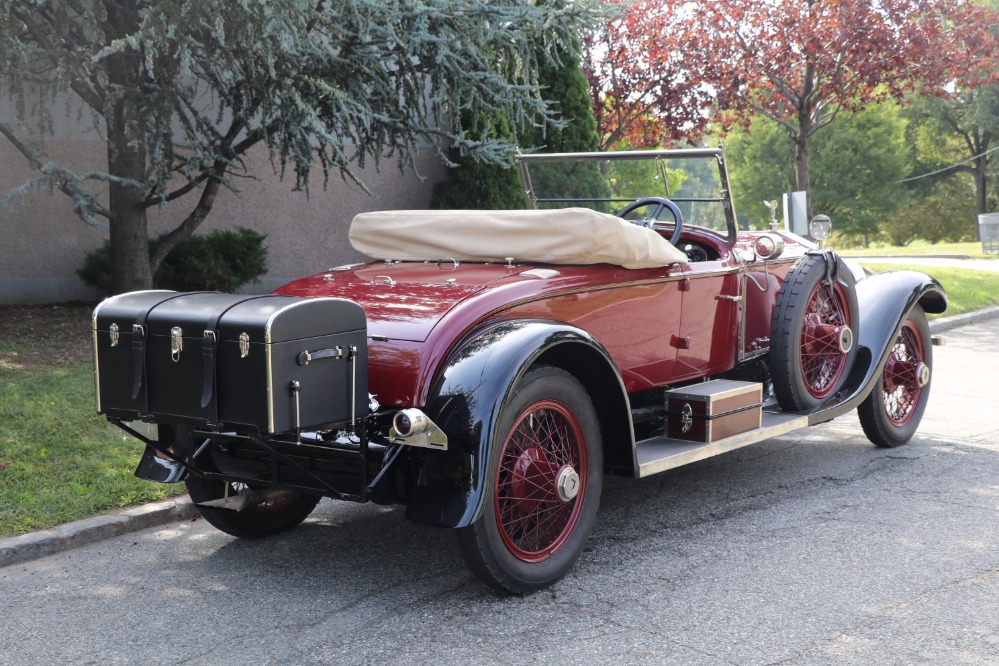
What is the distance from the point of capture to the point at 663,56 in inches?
595

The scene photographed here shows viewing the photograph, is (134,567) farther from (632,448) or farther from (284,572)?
(632,448)

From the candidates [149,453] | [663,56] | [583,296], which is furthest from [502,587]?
[663,56]

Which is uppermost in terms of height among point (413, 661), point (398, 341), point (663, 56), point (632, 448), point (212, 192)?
point (663, 56)

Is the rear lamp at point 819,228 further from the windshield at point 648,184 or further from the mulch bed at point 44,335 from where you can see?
the mulch bed at point 44,335

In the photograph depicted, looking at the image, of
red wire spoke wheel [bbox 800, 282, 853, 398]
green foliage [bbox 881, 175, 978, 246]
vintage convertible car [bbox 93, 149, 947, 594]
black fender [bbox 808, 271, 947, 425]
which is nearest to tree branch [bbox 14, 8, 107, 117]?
vintage convertible car [bbox 93, 149, 947, 594]

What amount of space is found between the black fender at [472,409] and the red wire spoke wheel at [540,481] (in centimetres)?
20

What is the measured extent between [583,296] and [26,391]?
14.1 ft

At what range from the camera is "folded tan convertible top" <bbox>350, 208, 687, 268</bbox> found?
4.63 metres

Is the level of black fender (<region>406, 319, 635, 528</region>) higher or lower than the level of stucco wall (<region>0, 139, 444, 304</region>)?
lower

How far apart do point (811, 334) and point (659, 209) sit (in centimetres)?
111

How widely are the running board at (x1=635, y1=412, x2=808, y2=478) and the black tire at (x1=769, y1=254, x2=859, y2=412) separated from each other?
0.72 ft

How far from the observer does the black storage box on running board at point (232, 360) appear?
11.3 feet

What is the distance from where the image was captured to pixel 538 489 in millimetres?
4125

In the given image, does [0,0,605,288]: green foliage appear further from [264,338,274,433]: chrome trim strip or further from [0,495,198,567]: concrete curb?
[264,338,274,433]: chrome trim strip
